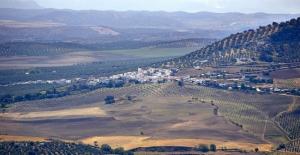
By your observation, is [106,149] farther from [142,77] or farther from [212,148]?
[142,77]

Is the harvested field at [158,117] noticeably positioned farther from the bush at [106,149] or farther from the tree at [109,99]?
the bush at [106,149]

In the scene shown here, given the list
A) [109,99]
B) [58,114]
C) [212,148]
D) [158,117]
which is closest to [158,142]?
[212,148]

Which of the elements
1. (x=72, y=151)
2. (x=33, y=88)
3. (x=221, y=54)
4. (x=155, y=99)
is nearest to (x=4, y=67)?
(x=33, y=88)

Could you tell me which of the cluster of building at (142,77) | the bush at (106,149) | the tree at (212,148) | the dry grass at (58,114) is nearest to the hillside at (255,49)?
the cluster of building at (142,77)

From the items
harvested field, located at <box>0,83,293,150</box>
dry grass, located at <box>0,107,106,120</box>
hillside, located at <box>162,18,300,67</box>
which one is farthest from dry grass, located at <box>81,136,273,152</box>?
hillside, located at <box>162,18,300,67</box>

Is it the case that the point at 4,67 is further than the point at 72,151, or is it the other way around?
the point at 4,67

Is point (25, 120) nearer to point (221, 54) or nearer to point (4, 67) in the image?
point (221, 54)
